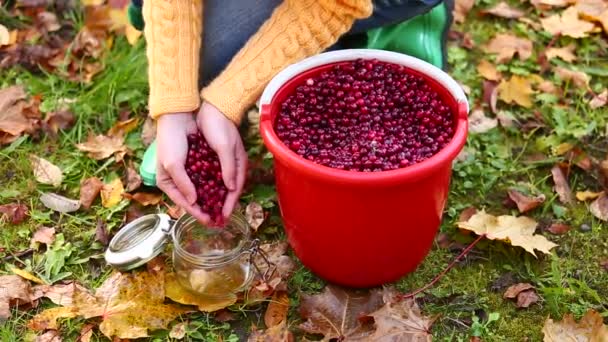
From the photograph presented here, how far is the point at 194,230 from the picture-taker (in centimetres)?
168

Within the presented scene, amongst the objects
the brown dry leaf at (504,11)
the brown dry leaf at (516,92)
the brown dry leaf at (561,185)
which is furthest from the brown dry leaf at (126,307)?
the brown dry leaf at (504,11)

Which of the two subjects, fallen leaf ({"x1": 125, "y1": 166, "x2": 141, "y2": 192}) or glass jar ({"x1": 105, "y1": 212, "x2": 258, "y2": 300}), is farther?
fallen leaf ({"x1": 125, "y1": 166, "x2": 141, "y2": 192})

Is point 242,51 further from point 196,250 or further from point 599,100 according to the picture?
point 599,100

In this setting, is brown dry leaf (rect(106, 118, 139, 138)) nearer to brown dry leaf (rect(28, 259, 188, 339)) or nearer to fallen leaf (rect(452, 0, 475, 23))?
brown dry leaf (rect(28, 259, 188, 339))

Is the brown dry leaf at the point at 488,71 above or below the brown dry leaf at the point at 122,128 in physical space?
below

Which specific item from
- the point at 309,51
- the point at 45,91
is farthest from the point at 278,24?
the point at 45,91

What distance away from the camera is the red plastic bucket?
1.39m

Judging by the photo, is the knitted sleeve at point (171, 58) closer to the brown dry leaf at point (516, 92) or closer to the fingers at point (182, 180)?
the fingers at point (182, 180)

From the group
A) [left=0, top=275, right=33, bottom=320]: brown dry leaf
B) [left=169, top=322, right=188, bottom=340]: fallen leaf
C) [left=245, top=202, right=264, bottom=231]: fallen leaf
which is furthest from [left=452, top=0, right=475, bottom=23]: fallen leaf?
[left=0, top=275, right=33, bottom=320]: brown dry leaf

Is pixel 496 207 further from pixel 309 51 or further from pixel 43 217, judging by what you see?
pixel 43 217

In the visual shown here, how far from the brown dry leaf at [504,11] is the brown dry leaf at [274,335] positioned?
130 centimetres

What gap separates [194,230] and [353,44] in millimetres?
653

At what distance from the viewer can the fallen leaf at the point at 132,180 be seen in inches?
74.2

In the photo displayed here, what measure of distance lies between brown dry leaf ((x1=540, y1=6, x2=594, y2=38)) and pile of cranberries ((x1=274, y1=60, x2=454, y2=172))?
2.97ft
